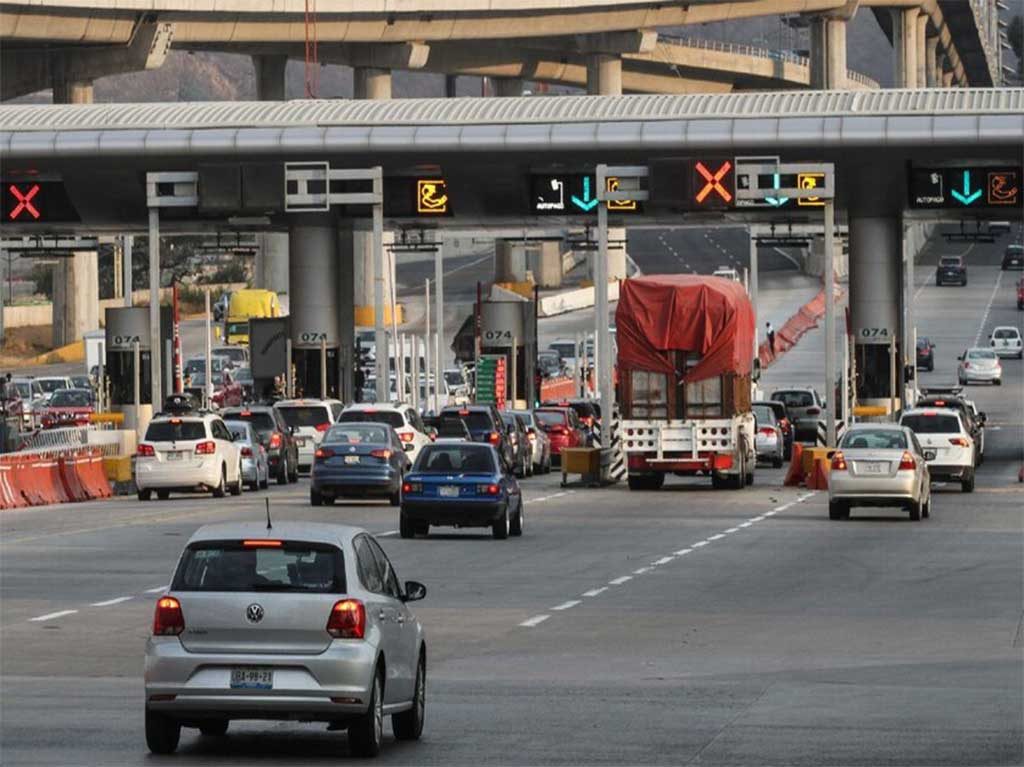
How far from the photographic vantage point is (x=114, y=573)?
2992cm

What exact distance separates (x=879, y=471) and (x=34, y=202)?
102ft

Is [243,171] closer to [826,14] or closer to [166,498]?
[166,498]

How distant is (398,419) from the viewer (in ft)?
167

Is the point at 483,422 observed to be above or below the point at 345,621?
above

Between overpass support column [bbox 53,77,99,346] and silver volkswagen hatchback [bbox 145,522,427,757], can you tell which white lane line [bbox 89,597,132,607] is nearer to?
silver volkswagen hatchback [bbox 145,522,427,757]

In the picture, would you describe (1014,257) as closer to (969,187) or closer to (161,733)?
(969,187)

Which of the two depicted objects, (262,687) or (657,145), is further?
(657,145)

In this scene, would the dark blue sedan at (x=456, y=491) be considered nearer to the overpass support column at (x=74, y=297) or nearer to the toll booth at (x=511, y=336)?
the toll booth at (x=511, y=336)

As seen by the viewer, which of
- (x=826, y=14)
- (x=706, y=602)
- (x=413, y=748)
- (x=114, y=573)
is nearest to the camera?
(x=413, y=748)

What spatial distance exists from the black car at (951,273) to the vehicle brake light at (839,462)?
105 meters

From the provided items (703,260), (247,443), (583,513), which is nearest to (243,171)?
(247,443)

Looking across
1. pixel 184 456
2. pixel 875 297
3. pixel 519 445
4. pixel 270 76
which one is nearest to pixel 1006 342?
pixel 270 76

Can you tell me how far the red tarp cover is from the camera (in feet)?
A: 161

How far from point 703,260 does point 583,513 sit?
378 feet
